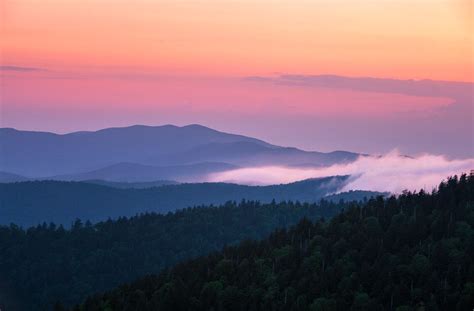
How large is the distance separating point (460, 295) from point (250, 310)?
3681 cm

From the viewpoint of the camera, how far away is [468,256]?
19838 centimetres

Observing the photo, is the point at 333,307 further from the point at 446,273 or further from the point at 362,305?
the point at 446,273

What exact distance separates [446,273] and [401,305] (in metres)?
14.8

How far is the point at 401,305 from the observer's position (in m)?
181

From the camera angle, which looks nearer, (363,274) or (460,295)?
(460,295)

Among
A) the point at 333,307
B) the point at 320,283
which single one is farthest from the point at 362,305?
the point at 320,283

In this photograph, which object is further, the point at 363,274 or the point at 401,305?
the point at 363,274

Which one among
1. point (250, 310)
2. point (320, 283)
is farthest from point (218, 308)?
point (320, 283)

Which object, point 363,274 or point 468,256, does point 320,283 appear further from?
point 468,256

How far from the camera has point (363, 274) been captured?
198625 mm

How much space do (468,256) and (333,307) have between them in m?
28.0

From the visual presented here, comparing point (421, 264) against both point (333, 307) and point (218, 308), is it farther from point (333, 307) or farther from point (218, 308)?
point (218, 308)

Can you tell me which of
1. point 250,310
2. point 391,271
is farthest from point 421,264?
point 250,310

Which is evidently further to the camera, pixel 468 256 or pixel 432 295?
pixel 468 256
